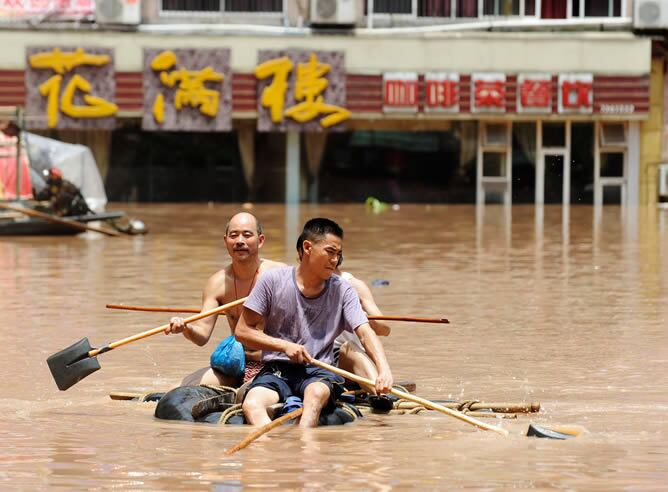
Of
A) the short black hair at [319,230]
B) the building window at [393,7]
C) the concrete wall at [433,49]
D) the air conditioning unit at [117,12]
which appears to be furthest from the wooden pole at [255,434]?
the building window at [393,7]

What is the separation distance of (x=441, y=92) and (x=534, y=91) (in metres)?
2.17

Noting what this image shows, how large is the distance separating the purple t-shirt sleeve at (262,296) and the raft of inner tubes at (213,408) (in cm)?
51

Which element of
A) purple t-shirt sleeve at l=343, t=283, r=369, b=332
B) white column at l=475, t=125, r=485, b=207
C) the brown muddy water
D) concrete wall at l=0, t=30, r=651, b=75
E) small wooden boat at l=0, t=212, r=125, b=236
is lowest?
white column at l=475, t=125, r=485, b=207

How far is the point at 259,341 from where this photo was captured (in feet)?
28.6

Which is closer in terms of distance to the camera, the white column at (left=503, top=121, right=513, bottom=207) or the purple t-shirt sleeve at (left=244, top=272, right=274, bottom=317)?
the purple t-shirt sleeve at (left=244, top=272, right=274, bottom=317)

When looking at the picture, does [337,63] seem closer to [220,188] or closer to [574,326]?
[220,188]

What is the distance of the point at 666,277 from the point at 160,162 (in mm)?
23686

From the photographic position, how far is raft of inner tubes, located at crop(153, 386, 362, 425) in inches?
346

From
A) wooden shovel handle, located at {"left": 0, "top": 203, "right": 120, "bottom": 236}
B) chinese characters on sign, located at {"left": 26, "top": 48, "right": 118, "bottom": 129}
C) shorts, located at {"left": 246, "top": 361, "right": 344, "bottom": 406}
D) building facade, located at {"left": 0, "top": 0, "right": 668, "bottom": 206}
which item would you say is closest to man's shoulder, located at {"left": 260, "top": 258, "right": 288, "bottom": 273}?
shorts, located at {"left": 246, "top": 361, "right": 344, "bottom": 406}

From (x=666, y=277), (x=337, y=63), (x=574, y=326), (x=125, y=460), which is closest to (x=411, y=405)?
(x=125, y=460)

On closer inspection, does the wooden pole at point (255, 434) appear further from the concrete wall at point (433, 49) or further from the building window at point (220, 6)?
the building window at point (220, 6)

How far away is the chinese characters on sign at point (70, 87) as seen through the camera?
127 feet

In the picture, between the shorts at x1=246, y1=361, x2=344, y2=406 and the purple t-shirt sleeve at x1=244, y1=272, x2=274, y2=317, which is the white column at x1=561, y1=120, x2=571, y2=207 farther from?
the purple t-shirt sleeve at x1=244, y1=272, x2=274, y2=317

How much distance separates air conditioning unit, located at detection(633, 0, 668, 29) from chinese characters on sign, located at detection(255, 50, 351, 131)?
693cm
